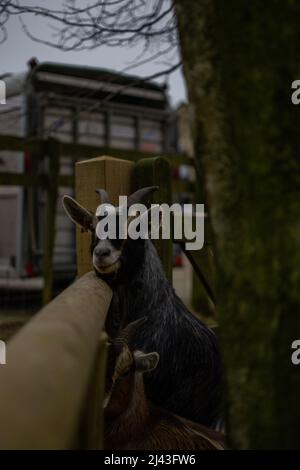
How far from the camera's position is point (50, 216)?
6.80m

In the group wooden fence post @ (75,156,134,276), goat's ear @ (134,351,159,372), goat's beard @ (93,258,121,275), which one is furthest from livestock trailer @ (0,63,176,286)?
goat's ear @ (134,351,159,372)

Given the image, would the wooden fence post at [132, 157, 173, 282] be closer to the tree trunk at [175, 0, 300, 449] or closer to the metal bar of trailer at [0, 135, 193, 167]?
the tree trunk at [175, 0, 300, 449]

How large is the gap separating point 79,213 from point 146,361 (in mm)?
618

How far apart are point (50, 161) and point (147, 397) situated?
5.29m

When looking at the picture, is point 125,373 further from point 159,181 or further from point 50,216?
point 50,216

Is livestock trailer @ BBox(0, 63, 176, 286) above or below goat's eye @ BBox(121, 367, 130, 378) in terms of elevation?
above

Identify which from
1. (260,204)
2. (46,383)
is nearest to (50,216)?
(260,204)

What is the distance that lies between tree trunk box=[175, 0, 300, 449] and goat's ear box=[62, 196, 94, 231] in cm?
122

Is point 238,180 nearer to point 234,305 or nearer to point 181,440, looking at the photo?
point 234,305

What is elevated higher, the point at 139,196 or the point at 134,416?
the point at 139,196

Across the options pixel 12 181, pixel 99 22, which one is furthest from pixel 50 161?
pixel 99 22

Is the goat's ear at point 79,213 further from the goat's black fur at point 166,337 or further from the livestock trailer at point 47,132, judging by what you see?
the livestock trailer at point 47,132

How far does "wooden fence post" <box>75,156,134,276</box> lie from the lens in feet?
8.23

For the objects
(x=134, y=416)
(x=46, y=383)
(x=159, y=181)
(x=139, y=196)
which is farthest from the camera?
(x=159, y=181)
